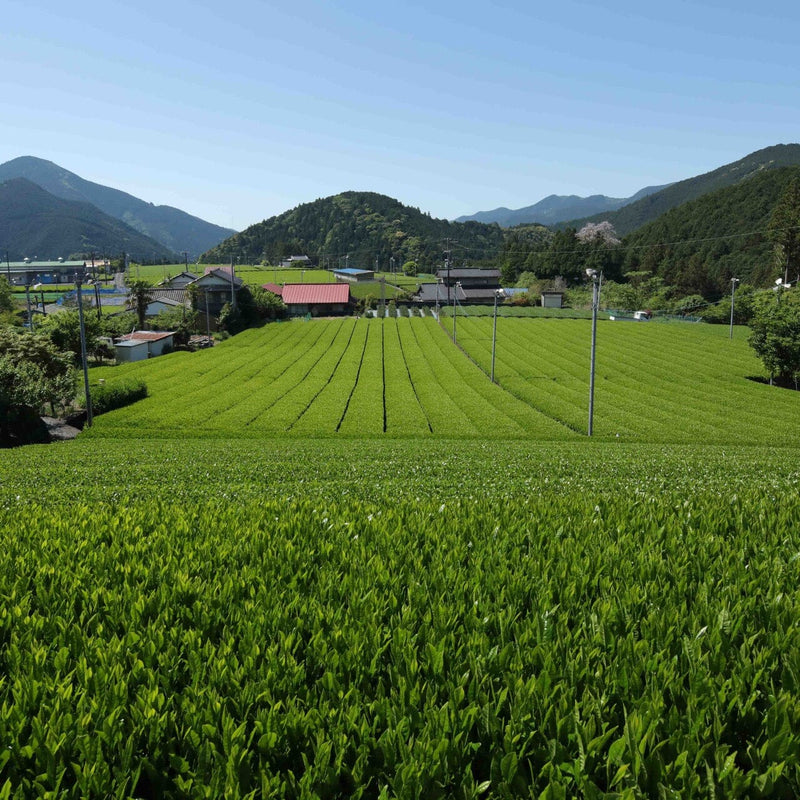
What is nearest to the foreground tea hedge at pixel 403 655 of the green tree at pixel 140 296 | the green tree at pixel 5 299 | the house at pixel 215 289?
the green tree at pixel 140 296

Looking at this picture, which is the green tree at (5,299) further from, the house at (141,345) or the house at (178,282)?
the house at (141,345)

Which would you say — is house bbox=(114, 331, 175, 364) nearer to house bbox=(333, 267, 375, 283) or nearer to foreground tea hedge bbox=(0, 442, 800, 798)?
foreground tea hedge bbox=(0, 442, 800, 798)

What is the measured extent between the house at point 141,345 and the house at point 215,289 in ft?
38.8

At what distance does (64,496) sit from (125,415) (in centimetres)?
2711

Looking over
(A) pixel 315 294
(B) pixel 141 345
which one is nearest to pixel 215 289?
(B) pixel 141 345

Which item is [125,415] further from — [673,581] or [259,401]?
[673,581]

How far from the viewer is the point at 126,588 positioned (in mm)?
5180

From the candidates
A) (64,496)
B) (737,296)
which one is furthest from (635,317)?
(64,496)

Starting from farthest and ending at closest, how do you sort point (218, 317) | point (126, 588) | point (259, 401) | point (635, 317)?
point (635, 317), point (218, 317), point (259, 401), point (126, 588)

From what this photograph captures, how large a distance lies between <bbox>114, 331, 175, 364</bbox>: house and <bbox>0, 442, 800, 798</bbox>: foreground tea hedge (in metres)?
58.0

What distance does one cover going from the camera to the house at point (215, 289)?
8025cm

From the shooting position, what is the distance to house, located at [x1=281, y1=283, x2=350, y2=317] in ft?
363

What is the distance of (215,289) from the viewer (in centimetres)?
8331

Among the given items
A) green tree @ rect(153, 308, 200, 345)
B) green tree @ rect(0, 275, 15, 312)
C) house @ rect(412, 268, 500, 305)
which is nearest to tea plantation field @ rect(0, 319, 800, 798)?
green tree @ rect(153, 308, 200, 345)
